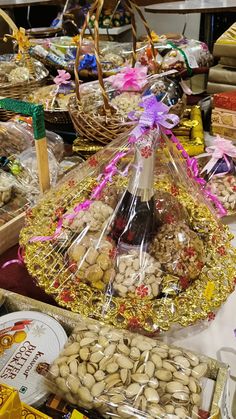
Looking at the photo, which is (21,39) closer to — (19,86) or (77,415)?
(19,86)

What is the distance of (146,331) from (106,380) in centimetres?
16

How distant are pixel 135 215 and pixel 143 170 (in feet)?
0.31

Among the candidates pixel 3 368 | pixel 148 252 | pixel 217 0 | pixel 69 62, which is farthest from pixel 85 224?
pixel 217 0

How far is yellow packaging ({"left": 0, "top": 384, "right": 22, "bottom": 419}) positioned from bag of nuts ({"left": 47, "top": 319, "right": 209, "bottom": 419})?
0.08 meters

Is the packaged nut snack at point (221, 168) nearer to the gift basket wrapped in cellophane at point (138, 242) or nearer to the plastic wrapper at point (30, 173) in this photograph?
the gift basket wrapped in cellophane at point (138, 242)

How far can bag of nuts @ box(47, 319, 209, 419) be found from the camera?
47 cm

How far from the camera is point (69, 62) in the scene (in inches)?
63.7

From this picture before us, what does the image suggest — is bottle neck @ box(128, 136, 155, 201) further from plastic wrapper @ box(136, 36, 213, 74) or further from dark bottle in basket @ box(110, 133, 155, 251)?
plastic wrapper @ box(136, 36, 213, 74)

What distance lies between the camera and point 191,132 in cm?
122

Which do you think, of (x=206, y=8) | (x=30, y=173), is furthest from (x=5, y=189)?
(x=206, y=8)

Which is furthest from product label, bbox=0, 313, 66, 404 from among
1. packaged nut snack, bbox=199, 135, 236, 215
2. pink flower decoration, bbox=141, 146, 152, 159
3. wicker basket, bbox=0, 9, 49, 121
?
wicker basket, bbox=0, 9, 49, 121

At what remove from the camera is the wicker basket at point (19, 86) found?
1.33 m

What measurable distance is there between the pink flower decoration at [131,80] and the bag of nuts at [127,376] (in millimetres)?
858

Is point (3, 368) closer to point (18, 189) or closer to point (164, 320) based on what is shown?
point (164, 320)
